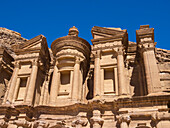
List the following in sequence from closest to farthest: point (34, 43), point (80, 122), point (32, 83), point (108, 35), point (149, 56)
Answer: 1. point (80, 122)
2. point (149, 56)
3. point (32, 83)
4. point (108, 35)
5. point (34, 43)

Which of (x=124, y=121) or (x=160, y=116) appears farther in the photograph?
(x=124, y=121)

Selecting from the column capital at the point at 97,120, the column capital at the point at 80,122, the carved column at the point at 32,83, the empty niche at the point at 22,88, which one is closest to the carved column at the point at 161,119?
the column capital at the point at 97,120

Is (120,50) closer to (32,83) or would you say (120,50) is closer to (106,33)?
(106,33)

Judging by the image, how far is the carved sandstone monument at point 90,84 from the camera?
44.7 feet

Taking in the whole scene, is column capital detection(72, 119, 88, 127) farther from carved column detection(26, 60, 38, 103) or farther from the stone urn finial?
the stone urn finial

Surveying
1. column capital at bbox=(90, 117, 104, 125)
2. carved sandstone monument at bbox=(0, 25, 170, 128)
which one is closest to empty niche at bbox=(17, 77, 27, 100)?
carved sandstone monument at bbox=(0, 25, 170, 128)

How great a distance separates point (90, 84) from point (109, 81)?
9.08 ft

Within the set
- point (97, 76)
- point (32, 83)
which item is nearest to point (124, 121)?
point (97, 76)

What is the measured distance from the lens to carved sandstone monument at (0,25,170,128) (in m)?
13.6

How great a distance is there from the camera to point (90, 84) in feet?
61.4

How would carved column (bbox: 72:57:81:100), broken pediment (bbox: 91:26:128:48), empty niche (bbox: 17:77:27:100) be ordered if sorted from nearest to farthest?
carved column (bbox: 72:57:81:100), broken pediment (bbox: 91:26:128:48), empty niche (bbox: 17:77:27:100)

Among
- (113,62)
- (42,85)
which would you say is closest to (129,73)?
(113,62)

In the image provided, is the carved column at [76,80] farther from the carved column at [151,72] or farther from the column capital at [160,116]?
the column capital at [160,116]

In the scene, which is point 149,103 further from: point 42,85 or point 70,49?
point 42,85
